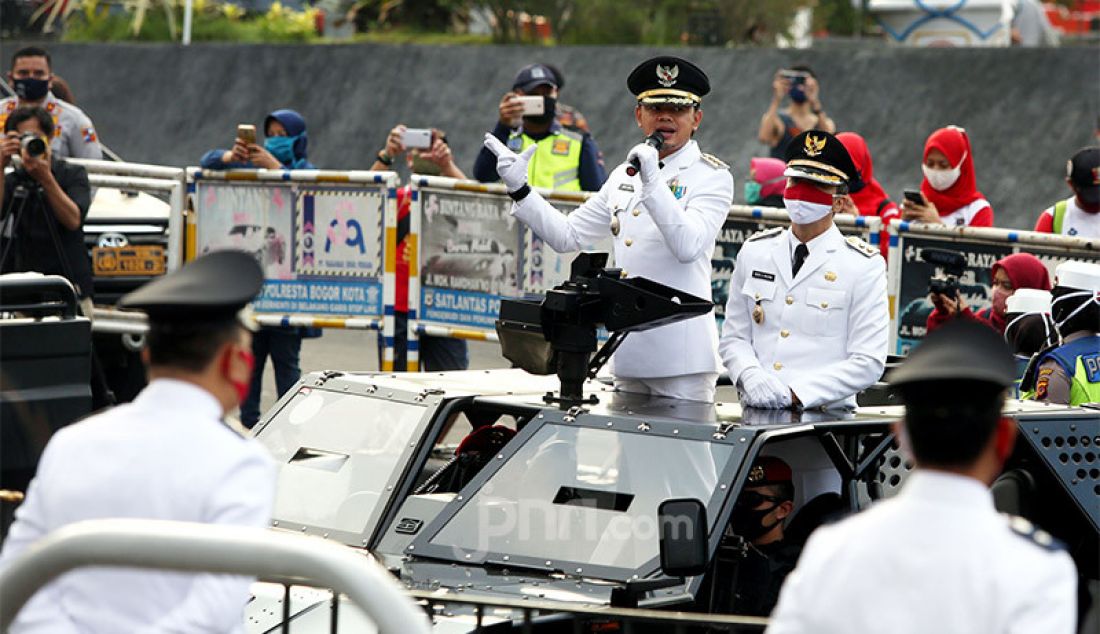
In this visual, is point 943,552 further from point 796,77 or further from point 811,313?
point 796,77

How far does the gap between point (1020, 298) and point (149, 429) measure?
538cm

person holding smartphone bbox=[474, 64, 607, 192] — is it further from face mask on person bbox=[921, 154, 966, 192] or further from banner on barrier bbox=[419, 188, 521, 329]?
face mask on person bbox=[921, 154, 966, 192]

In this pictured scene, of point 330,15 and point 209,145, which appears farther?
point 330,15

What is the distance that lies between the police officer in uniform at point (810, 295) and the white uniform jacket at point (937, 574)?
3127 millimetres

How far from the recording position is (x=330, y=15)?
21516 millimetres

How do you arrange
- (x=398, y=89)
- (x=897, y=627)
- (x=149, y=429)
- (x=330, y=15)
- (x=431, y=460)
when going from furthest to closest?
(x=330, y=15) < (x=398, y=89) < (x=431, y=460) < (x=149, y=429) < (x=897, y=627)

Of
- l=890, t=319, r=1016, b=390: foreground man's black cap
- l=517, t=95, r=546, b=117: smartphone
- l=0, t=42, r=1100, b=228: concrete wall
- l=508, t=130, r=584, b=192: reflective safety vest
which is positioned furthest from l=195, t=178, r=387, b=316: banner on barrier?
l=890, t=319, r=1016, b=390: foreground man's black cap

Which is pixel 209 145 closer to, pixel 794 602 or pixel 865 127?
pixel 865 127

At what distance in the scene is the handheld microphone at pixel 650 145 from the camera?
6349 millimetres

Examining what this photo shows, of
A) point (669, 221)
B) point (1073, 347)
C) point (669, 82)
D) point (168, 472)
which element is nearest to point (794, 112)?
point (1073, 347)

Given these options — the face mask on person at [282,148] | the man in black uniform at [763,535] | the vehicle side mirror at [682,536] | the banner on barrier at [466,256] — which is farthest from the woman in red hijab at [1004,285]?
the face mask on person at [282,148]

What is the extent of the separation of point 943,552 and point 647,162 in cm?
345

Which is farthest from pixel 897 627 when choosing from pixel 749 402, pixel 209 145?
pixel 209 145

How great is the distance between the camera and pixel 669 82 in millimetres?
6758
